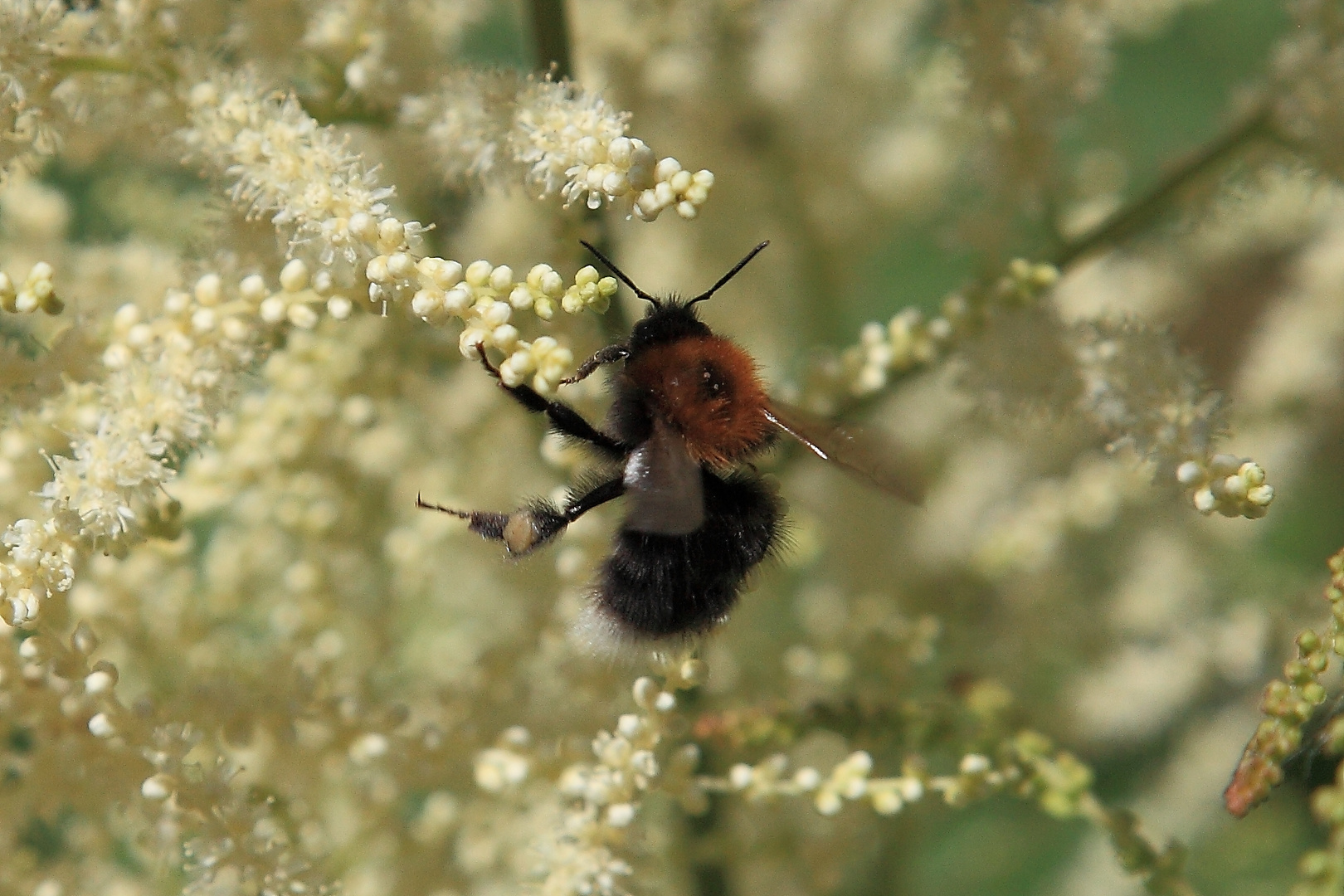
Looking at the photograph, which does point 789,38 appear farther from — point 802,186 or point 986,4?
point 986,4

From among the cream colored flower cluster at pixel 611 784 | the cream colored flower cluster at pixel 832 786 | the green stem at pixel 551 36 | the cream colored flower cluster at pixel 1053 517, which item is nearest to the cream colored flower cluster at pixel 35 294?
the green stem at pixel 551 36

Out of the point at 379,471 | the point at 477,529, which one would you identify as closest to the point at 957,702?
the point at 477,529

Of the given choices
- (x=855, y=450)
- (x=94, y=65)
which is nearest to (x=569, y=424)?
(x=855, y=450)

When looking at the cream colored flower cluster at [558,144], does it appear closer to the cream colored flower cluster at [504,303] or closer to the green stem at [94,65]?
the cream colored flower cluster at [504,303]

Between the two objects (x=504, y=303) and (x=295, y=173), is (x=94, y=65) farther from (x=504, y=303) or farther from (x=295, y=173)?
(x=504, y=303)

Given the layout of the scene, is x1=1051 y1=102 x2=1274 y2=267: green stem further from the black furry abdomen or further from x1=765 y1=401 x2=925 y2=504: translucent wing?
the black furry abdomen

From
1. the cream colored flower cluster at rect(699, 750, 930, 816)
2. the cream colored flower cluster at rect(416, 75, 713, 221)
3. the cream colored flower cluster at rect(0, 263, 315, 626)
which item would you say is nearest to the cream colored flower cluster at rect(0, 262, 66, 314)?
the cream colored flower cluster at rect(0, 263, 315, 626)

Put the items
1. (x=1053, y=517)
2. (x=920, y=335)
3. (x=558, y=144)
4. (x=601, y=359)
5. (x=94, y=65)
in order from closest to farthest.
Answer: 1. (x=558, y=144)
2. (x=94, y=65)
3. (x=601, y=359)
4. (x=920, y=335)
5. (x=1053, y=517)
